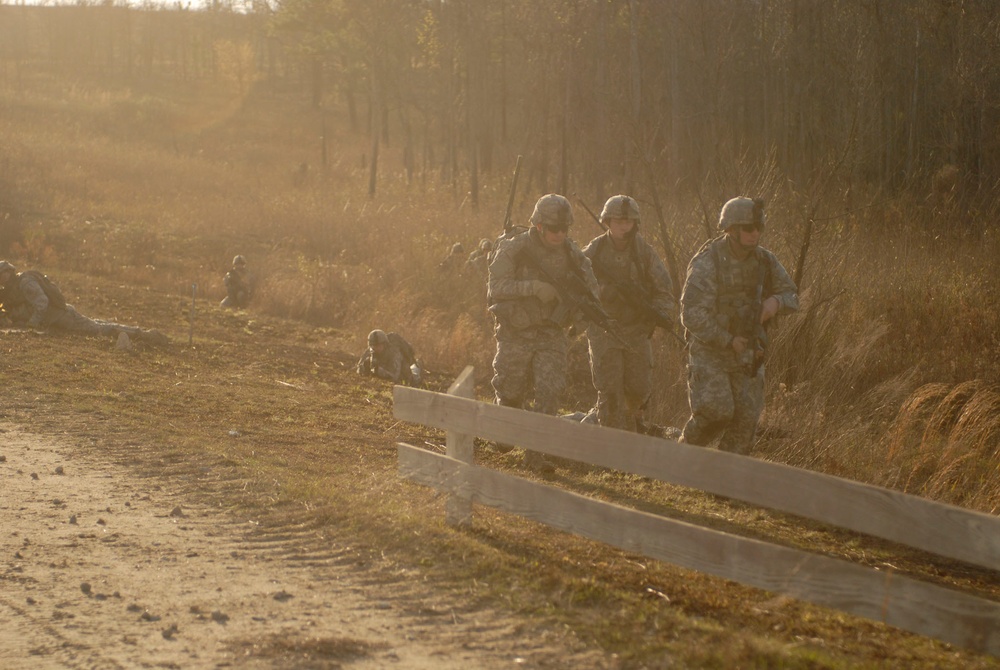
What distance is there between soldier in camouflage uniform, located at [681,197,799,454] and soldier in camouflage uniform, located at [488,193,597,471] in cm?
120

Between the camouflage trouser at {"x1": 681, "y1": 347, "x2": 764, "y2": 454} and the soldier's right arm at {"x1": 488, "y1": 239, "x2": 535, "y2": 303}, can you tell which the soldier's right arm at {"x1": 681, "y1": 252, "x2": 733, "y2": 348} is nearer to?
the camouflage trouser at {"x1": 681, "y1": 347, "x2": 764, "y2": 454}

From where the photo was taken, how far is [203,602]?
531 cm

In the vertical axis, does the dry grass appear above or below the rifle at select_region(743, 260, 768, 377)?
below

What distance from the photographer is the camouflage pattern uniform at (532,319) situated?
8594mm

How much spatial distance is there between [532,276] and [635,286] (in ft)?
2.84

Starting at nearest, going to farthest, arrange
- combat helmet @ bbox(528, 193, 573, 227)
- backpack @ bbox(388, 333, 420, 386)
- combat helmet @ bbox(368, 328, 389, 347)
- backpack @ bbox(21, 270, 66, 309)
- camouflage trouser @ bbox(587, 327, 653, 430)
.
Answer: combat helmet @ bbox(528, 193, 573, 227)
camouflage trouser @ bbox(587, 327, 653, 430)
combat helmet @ bbox(368, 328, 389, 347)
backpack @ bbox(388, 333, 420, 386)
backpack @ bbox(21, 270, 66, 309)

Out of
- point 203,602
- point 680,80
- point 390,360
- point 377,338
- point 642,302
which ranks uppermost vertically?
point 680,80

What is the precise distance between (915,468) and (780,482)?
4112mm

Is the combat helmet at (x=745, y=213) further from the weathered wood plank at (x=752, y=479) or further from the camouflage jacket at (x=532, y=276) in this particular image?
the weathered wood plank at (x=752, y=479)

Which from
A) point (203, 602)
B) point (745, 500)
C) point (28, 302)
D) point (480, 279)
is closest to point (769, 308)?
point (745, 500)

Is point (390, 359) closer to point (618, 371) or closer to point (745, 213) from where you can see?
point (618, 371)

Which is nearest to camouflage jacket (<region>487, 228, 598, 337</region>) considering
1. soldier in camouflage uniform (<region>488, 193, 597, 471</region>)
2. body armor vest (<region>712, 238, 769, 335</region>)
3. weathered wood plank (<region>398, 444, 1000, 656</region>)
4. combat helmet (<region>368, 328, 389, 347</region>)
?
soldier in camouflage uniform (<region>488, 193, 597, 471</region>)

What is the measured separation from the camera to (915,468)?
8.41 metres

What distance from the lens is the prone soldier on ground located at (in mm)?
13562
